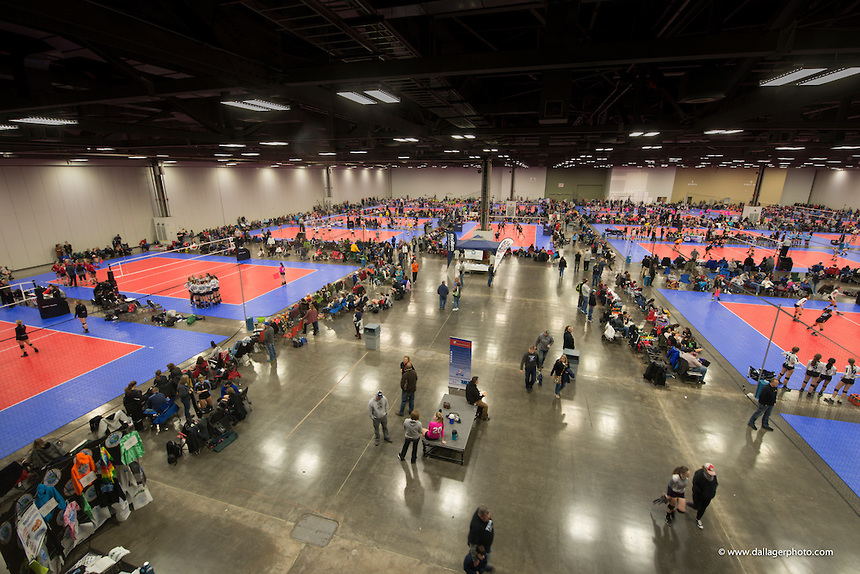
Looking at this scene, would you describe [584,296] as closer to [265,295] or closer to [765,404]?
[765,404]

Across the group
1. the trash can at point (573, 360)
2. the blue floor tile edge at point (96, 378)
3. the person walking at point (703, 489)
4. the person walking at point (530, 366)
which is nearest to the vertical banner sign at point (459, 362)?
the person walking at point (530, 366)

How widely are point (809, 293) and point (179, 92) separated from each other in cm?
2769

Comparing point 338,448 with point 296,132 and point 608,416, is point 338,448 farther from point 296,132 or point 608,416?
point 296,132

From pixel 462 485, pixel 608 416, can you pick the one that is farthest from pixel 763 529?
pixel 462 485

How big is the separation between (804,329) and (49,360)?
96.6ft

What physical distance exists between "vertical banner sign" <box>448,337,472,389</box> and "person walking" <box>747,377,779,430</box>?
7105mm

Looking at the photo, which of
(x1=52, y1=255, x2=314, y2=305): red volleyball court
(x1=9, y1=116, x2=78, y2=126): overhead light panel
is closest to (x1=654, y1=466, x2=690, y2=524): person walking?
(x1=9, y1=116, x2=78, y2=126): overhead light panel

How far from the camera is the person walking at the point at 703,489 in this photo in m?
6.43

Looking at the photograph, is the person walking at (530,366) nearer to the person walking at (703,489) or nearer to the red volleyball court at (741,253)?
the person walking at (703,489)

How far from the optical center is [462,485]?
7.46 meters

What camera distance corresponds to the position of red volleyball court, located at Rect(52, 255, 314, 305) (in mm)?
20203

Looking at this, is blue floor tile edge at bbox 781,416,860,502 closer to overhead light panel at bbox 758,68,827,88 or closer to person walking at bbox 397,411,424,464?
overhead light panel at bbox 758,68,827,88

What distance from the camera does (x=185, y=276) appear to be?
920 inches

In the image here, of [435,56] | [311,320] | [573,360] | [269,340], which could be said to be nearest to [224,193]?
[311,320]
